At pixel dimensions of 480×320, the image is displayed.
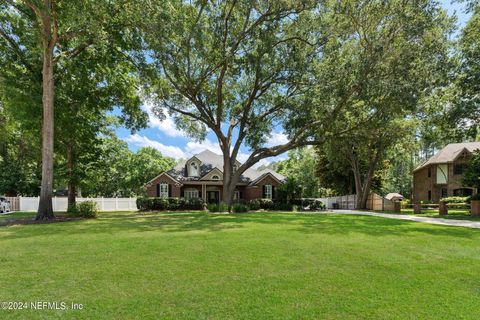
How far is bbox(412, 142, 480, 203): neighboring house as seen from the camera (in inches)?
1235

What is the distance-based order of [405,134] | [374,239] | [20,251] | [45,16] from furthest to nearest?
[405,134]
[45,16]
[374,239]
[20,251]

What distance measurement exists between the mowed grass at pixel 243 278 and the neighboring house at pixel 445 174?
2906 cm

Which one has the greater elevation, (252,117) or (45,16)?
(45,16)

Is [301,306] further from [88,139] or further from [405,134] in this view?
[405,134]

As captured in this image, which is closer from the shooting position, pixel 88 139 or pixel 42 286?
pixel 42 286

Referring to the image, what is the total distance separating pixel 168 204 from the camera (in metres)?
25.8

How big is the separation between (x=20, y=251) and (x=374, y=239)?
9112 mm

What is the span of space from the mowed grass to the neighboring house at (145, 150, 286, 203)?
22.1 metres

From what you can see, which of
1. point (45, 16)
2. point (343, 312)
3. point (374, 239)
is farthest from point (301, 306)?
point (45, 16)

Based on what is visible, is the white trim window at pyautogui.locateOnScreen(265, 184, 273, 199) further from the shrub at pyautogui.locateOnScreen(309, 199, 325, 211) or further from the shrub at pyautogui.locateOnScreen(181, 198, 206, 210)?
the shrub at pyautogui.locateOnScreen(181, 198, 206, 210)

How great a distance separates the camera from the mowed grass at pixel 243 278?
3.65 m

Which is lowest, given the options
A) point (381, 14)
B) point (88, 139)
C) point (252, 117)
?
point (88, 139)

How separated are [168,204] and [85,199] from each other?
29.0 feet

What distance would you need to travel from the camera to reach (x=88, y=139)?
1952cm
